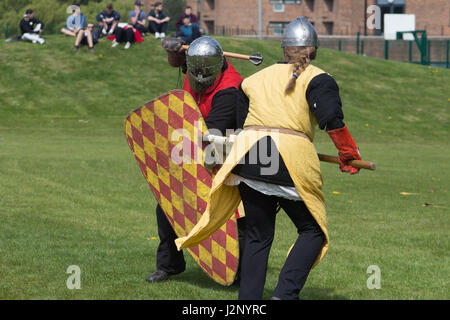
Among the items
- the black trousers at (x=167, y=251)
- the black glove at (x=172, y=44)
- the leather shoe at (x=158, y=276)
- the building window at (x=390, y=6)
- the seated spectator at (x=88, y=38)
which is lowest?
the leather shoe at (x=158, y=276)

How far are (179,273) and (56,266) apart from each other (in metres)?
0.98

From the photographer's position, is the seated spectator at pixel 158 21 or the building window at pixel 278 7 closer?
the seated spectator at pixel 158 21

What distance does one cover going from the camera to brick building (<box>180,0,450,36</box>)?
52719 millimetres

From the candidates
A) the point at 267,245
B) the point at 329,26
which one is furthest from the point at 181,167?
the point at 329,26

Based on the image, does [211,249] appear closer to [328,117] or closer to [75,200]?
[328,117]

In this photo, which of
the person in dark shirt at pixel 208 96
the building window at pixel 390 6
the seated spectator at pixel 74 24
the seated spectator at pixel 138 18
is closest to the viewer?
the person in dark shirt at pixel 208 96

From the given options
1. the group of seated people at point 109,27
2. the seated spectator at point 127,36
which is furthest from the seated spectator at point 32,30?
the seated spectator at point 127,36

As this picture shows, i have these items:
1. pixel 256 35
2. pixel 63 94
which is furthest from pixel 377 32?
pixel 63 94

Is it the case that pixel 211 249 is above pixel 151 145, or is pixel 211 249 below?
below

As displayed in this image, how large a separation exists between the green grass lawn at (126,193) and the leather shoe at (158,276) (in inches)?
2.7

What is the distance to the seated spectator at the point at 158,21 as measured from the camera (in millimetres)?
26594

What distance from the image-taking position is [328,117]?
437 cm

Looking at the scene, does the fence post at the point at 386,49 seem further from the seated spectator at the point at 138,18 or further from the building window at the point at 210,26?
the building window at the point at 210,26

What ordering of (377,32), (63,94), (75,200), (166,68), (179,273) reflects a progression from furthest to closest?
(377,32), (166,68), (63,94), (75,200), (179,273)
